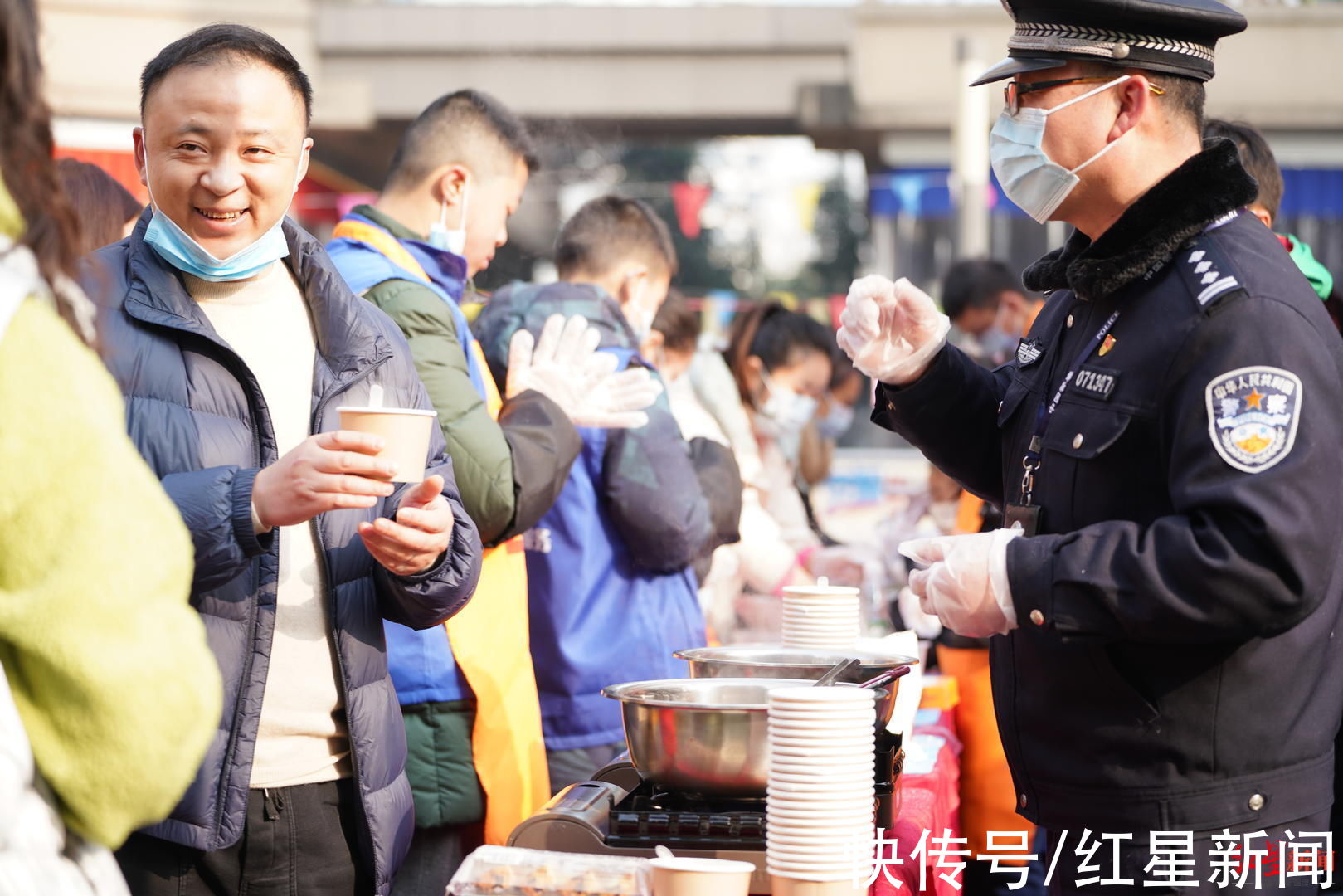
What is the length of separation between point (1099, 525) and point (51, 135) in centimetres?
168

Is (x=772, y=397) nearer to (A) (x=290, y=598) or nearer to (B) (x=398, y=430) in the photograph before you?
(A) (x=290, y=598)

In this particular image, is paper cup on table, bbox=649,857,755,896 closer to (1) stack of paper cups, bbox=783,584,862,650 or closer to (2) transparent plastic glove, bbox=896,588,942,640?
(1) stack of paper cups, bbox=783,584,862,650

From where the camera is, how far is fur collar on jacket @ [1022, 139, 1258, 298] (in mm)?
2473

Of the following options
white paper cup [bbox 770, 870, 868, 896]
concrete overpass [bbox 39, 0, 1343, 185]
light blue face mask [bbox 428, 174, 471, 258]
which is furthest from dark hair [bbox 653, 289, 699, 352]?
concrete overpass [bbox 39, 0, 1343, 185]

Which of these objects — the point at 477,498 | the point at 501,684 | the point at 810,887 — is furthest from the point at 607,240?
the point at 810,887

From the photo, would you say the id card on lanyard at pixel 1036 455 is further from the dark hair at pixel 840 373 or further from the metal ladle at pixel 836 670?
the dark hair at pixel 840 373

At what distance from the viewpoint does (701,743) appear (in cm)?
234

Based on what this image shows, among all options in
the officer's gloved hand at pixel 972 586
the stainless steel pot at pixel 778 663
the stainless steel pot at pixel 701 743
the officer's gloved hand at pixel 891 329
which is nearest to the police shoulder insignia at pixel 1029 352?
the officer's gloved hand at pixel 891 329

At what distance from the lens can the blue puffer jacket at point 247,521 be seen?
7.72 feet

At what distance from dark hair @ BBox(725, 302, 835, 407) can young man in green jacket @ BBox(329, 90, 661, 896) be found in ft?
12.0

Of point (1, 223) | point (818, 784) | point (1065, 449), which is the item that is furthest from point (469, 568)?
point (1, 223)

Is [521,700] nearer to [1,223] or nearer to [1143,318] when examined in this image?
[1143,318]

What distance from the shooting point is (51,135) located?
1.59 m

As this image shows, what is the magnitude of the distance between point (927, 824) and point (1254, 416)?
4.82 feet
